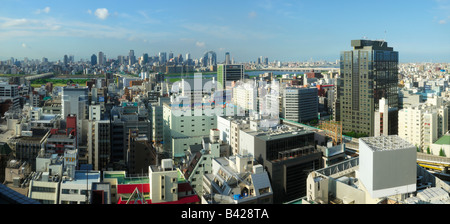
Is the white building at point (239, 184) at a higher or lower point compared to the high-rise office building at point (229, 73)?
lower

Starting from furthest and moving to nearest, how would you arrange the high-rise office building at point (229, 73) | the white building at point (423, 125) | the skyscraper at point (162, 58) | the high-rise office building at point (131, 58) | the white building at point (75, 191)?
1. the high-rise office building at point (131, 58)
2. the skyscraper at point (162, 58)
3. the high-rise office building at point (229, 73)
4. the white building at point (423, 125)
5. the white building at point (75, 191)

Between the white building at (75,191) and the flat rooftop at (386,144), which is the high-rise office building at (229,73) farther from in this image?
the flat rooftop at (386,144)

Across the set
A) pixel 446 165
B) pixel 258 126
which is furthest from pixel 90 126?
pixel 446 165

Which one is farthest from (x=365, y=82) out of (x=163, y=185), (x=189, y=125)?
(x=163, y=185)

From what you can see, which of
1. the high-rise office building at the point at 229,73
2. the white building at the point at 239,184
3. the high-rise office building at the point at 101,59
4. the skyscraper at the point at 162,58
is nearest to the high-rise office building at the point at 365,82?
the white building at the point at 239,184

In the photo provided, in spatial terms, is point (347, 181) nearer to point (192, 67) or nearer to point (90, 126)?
point (90, 126)

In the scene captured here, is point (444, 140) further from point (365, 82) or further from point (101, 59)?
point (101, 59)

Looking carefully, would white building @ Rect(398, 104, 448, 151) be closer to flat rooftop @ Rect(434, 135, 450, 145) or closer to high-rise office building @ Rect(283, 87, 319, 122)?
flat rooftop @ Rect(434, 135, 450, 145)
